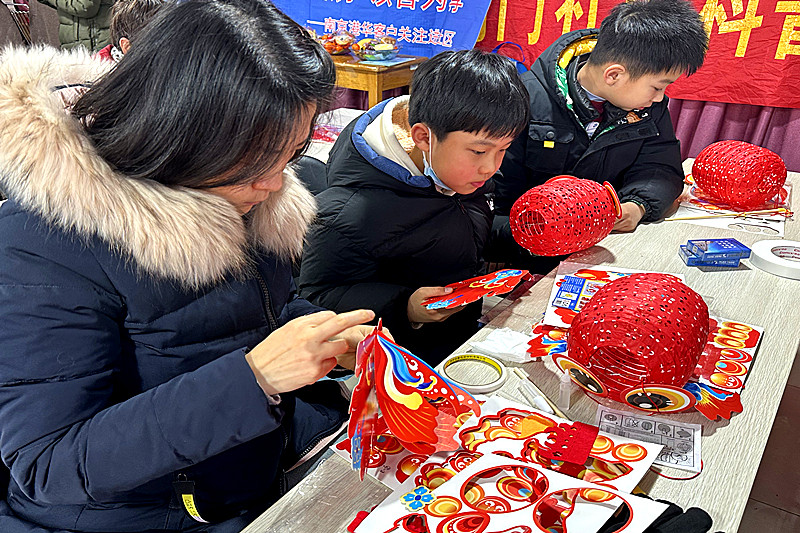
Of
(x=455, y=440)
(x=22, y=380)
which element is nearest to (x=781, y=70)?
(x=455, y=440)

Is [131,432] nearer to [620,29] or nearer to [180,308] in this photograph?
[180,308]

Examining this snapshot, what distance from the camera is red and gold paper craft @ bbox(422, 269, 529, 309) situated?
1110mm

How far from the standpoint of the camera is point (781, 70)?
2.75m

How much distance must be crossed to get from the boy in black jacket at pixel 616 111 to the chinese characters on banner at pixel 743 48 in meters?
1.33

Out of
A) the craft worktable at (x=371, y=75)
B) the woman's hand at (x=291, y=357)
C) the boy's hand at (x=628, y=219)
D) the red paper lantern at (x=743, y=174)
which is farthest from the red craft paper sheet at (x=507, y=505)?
the craft worktable at (x=371, y=75)

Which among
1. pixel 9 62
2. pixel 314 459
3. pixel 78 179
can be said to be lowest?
pixel 314 459

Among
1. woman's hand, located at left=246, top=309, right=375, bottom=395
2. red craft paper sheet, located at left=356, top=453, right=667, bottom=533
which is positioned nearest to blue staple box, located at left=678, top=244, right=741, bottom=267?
red craft paper sheet, located at left=356, top=453, right=667, bottom=533

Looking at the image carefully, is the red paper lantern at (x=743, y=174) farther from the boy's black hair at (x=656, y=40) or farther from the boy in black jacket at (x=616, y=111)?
the boy's black hair at (x=656, y=40)

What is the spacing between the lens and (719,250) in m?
1.33

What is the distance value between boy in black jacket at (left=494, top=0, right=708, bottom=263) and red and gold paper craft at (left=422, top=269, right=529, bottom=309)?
527 millimetres

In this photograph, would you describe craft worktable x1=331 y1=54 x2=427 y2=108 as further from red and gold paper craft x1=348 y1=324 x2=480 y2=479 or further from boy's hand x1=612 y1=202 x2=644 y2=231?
red and gold paper craft x1=348 y1=324 x2=480 y2=479

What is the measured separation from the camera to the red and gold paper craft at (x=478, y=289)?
1110 mm

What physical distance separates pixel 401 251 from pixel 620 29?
0.90 m

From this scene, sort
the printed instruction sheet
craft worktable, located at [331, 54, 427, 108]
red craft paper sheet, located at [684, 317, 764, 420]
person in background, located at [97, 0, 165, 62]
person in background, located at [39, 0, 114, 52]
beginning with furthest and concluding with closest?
1. person in background, located at [39, 0, 114, 52]
2. craft worktable, located at [331, 54, 427, 108]
3. person in background, located at [97, 0, 165, 62]
4. red craft paper sheet, located at [684, 317, 764, 420]
5. the printed instruction sheet
